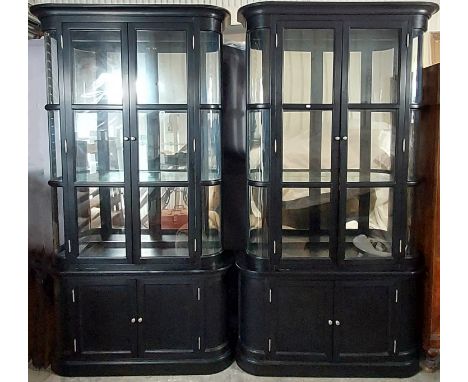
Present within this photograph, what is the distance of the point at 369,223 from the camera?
2.73m

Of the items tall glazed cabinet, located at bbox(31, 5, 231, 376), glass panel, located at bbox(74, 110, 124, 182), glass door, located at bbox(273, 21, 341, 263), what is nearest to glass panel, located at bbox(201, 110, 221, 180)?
tall glazed cabinet, located at bbox(31, 5, 231, 376)

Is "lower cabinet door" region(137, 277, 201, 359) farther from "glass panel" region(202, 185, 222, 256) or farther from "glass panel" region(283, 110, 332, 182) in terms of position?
"glass panel" region(283, 110, 332, 182)

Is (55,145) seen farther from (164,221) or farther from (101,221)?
(164,221)

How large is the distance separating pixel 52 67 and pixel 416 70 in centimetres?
193

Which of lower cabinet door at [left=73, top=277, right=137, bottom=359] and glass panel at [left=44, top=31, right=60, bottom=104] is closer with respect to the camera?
glass panel at [left=44, top=31, right=60, bottom=104]

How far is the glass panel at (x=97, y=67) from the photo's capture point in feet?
8.46

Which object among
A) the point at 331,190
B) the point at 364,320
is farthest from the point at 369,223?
the point at 364,320

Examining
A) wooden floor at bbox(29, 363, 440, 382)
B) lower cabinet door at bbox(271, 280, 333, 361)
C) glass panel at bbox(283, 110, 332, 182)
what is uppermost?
glass panel at bbox(283, 110, 332, 182)

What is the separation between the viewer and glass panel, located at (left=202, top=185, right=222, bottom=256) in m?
2.71

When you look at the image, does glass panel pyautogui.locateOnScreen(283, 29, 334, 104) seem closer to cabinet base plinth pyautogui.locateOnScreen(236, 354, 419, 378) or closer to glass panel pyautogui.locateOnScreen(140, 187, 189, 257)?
glass panel pyautogui.locateOnScreen(140, 187, 189, 257)

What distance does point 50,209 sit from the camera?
2.83 meters

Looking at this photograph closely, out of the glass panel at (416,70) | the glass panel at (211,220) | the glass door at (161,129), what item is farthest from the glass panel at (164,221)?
the glass panel at (416,70)

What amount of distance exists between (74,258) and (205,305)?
77cm

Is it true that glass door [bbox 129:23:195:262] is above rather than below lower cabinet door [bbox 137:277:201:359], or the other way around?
above
